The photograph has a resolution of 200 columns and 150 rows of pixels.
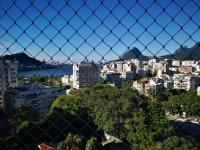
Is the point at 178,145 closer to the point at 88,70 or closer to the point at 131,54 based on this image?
the point at 88,70

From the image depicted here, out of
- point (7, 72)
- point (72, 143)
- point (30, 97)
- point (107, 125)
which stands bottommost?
point (72, 143)

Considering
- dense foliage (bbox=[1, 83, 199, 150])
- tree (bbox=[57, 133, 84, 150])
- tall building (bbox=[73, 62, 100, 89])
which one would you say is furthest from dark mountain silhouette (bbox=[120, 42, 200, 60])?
Result: tree (bbox=[57, 133, 84, 150])

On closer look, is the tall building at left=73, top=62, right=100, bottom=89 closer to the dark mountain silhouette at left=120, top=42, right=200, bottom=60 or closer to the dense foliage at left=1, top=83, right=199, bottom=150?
the dark mountain silhouette at left=120, top=42, right=200, bottom=60

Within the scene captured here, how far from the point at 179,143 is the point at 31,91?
25.0 ft

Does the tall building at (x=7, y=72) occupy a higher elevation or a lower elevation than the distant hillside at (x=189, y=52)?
lower

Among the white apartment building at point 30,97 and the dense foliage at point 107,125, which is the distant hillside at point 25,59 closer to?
the dense foliage at point 107,125

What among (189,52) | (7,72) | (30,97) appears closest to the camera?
(189,52)

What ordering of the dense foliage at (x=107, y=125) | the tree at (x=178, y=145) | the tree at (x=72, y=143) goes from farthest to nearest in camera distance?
the tree at (x=72, y=143), the dense foliage at (x=107, y=125), the tree at (x=178, y=145)

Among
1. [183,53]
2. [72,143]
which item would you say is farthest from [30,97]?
[183,53]

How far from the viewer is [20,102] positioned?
13984mm

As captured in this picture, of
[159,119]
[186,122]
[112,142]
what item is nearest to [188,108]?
[186,122]

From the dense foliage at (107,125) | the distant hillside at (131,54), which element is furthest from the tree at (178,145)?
the distant hillside at (131,54)

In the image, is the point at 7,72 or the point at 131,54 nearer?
the point at 131,54

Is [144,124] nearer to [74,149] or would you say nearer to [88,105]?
[74,149]
